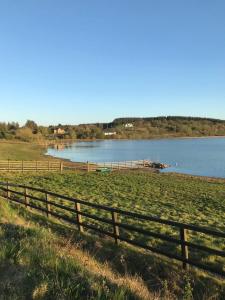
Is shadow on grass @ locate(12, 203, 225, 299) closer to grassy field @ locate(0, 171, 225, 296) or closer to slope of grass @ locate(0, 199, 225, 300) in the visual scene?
slope of grass @ locate(0, 199, 225, 300)

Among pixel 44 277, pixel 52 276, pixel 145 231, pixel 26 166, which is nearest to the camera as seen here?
pixel 44 277

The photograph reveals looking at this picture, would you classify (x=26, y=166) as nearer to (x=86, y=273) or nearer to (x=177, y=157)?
(x=86, y=273)

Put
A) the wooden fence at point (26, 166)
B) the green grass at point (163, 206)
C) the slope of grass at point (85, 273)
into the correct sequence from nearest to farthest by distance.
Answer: the slope of grass at point (85, 273) < the green grass at point (163, 206) < the wooden fence at point (26, 166)

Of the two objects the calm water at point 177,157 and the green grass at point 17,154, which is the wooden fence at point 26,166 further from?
the calm water at point 177,157

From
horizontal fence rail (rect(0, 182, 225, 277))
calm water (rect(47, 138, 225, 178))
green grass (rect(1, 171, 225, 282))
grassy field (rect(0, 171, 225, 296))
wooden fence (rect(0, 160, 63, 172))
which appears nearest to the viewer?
horizontal fence rail (rect(0, 182, 225, 277))

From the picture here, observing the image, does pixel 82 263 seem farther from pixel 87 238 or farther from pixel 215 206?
pixel 215 206

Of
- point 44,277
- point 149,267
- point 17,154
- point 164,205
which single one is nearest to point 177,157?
point 17,154

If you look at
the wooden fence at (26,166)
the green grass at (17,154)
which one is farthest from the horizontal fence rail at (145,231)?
the green grass at (17,154)

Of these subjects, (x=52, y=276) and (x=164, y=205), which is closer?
(x=52, y=276)

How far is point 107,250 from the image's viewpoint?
10.6 metres

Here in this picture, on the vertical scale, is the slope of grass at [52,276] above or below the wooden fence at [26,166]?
above

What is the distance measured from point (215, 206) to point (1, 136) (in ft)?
487

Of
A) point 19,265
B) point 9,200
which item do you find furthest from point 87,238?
point 9,200

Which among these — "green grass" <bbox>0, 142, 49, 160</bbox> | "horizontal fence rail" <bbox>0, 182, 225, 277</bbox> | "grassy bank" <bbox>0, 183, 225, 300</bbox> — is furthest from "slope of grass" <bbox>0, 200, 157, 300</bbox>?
"green grass" <bbox>0, 142, 49, 160</bbox>
